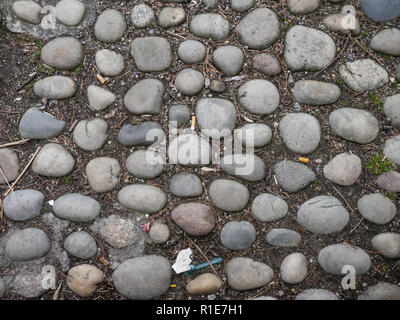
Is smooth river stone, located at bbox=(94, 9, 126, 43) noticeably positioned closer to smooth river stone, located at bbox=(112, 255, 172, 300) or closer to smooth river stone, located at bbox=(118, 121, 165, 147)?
smooth river stone, located at bbox=(118, 121, 165, 147)

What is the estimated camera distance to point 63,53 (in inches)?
88.6

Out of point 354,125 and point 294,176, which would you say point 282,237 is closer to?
point 294,176

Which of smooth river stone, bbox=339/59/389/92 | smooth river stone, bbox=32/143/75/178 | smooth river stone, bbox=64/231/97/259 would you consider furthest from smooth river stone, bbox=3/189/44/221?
smooth river stone, bbox=339/59/389/92

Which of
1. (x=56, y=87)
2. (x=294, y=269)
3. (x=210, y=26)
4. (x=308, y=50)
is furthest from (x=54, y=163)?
(x=308, y=50)

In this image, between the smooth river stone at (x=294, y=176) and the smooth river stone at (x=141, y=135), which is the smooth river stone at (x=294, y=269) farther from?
the smooth river stone at (x=141, y=135)

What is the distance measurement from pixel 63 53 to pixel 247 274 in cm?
180

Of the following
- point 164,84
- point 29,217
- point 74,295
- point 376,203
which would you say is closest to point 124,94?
point 164,84

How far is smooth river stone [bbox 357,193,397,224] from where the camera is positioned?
212 centimetres

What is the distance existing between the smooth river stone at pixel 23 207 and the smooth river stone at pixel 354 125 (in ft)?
6.18

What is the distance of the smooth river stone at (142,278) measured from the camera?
2.07 m

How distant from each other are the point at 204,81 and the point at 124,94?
1.70 ft

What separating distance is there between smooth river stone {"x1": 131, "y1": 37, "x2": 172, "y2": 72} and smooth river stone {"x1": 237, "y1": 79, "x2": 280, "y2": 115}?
0.52m

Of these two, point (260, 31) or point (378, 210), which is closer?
point (378, 210)
